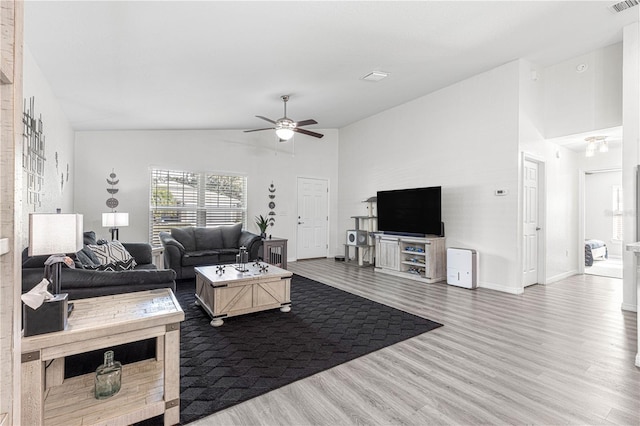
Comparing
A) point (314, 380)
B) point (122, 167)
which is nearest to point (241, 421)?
point (314, 380)

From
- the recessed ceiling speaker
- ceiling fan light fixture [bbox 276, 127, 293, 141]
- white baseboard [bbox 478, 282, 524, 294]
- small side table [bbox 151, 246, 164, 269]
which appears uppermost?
ceiling fan light fixture [bbox 276, 127, 293, 141]

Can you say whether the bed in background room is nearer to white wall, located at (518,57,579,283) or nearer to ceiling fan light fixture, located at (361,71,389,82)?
white wall, located at (518,57,579,283)

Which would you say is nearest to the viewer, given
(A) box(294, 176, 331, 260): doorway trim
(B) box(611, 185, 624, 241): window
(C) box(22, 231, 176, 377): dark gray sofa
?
(C) box(22, 231, 176, 377): dark gray sofa

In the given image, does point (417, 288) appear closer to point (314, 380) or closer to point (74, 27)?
point (314, 380)

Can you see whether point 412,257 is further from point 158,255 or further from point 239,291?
point 158,255

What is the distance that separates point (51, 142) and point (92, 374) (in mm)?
3383

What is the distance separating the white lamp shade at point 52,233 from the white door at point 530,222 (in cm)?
543

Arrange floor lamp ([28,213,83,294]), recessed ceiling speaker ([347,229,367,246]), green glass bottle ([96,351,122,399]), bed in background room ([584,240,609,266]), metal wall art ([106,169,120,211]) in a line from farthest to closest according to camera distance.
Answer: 1. recessed ceiling speaker ([347,229,367,246])
2. bed in background room ([584,240,609,266])
3. metal wall art ([106,169,120,211])
4. green glass bottle ([96,351,122,399])
5. floor lamp ([28,213,83,294])

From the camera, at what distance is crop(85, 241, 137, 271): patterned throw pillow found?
12.6 ft

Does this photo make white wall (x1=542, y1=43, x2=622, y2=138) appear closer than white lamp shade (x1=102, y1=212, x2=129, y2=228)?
Yes

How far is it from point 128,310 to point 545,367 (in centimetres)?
292

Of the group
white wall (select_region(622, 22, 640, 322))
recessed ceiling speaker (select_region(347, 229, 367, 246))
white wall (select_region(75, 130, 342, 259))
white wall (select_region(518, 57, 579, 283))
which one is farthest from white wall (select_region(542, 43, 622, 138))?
white wall (select_region(75, 130, 342, 259))

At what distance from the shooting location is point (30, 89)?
2994 millimetres

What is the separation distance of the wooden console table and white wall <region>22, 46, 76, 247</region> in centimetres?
168
